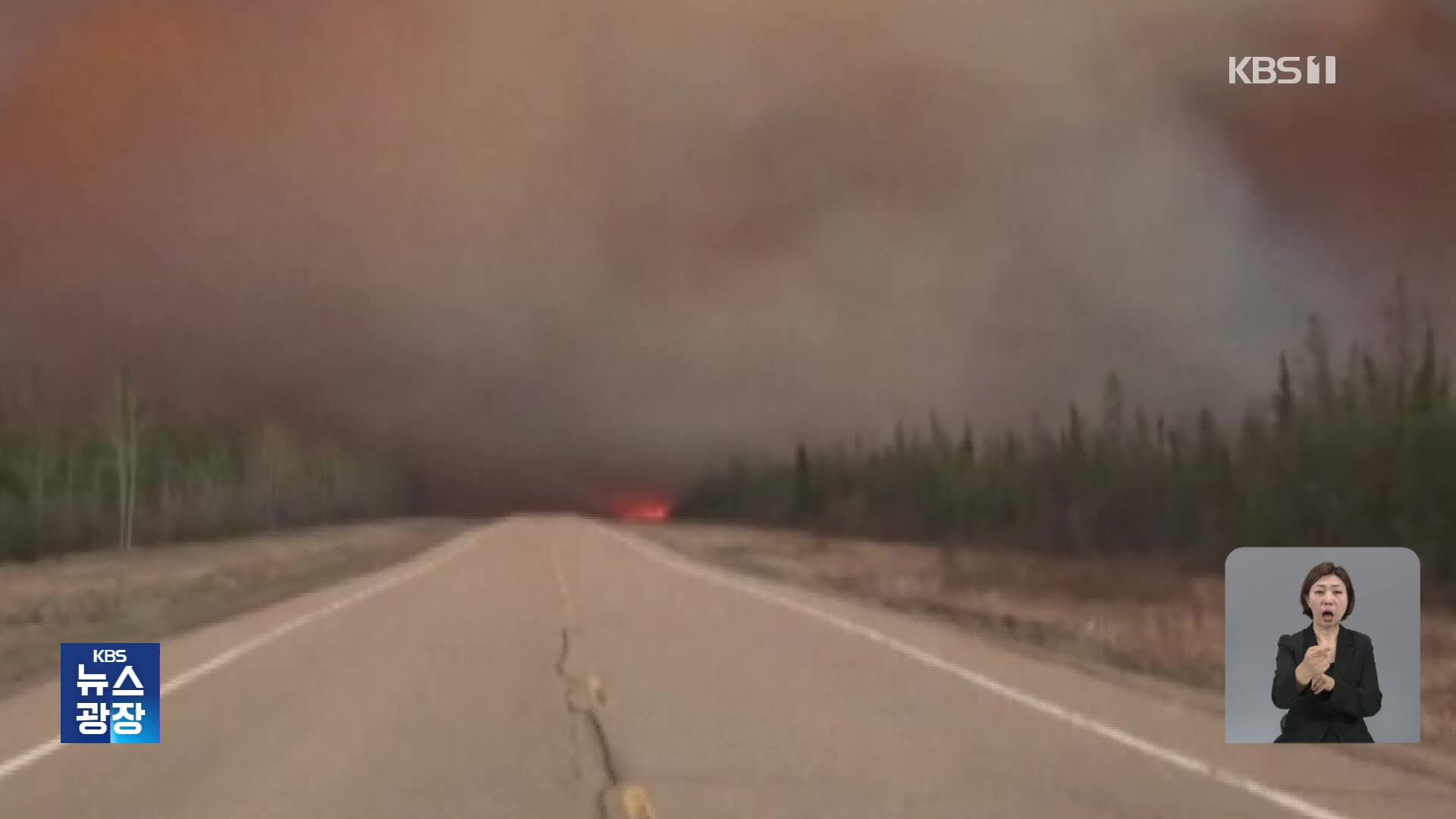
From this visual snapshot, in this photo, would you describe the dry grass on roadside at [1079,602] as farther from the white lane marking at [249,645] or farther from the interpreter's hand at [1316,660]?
the white lane marking at [249,645]

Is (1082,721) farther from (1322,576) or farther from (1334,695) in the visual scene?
(1322,576)

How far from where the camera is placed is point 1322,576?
26.0ft

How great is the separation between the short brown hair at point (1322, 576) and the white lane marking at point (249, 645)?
8.14 meters

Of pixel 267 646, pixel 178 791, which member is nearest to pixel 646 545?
pixel 267 646

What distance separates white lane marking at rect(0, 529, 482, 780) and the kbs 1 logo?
0.21 metres

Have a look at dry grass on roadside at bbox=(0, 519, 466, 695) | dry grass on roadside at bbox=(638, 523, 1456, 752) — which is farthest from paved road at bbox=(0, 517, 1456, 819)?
dry grass on roadside at bbox=(0, 519, 466, 695)

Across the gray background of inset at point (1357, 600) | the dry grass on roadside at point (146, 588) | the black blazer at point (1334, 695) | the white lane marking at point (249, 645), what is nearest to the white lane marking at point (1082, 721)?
the black blazer at point (1334, 695)

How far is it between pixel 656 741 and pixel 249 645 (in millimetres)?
9523

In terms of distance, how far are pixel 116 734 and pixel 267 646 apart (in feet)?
23.7

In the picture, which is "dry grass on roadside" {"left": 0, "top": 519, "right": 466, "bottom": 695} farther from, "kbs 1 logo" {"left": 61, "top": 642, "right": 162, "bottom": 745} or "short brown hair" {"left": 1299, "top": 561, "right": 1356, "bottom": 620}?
"short brown hair" {"left": 1299, "top": 561, "right": 1356, "bottom": 620}

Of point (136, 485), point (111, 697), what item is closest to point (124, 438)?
point (136, 485)

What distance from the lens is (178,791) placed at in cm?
814

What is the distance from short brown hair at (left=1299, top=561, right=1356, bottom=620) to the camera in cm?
783

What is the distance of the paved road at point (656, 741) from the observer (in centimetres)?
788
